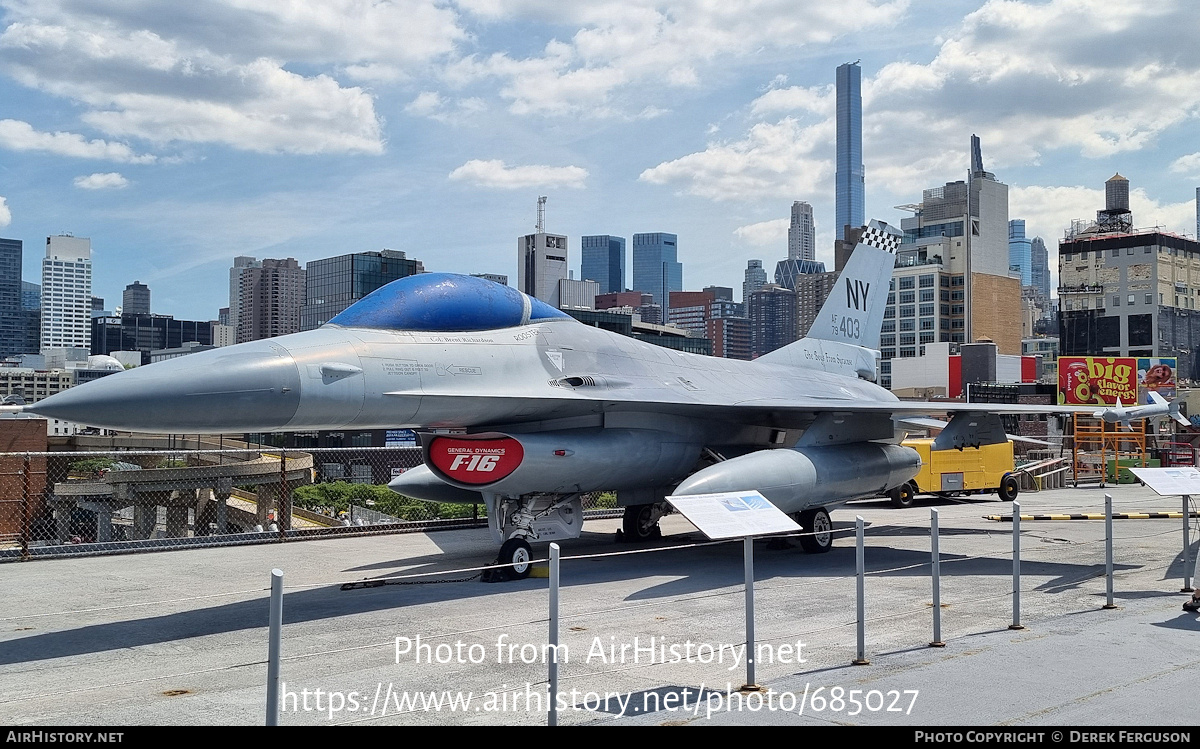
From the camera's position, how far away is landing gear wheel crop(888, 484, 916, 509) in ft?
84.6

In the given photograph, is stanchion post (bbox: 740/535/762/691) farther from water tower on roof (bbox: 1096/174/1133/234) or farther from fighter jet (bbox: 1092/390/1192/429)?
water tower on roof (bbox: 1096/174/1133/234)

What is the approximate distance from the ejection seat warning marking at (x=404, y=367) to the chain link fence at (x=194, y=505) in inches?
143

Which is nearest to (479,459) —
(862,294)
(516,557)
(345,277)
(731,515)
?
(516,557)

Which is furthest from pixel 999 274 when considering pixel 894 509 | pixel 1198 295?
pixel 894 509

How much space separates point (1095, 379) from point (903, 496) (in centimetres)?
2382

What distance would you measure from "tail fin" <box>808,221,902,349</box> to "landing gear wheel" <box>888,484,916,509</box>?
548 centimetres

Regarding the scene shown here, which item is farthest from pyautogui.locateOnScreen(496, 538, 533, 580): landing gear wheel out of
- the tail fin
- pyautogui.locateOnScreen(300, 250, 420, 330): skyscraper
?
pyautogui.locateOnScreen(300, 250, 420, 330): skyscraper

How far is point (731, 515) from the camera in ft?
26.0

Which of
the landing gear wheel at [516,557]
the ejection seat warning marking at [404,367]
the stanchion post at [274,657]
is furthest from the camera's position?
the landing gear wheel at [516,557]

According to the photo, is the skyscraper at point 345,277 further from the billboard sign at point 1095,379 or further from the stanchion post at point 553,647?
the stanchion post at point 553,647

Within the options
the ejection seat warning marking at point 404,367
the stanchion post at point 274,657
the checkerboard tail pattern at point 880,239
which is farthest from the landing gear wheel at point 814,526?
the stanchion post at point 274,657

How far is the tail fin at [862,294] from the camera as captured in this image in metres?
21.3

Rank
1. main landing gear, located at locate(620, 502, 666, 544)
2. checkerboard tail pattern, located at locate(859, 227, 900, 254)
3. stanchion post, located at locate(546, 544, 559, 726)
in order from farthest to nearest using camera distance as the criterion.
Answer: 1. checkerboard tail pattern, located at locate(859, 227, 900, 254)
2. main landing gear, located at locate(620, 502, 666, 544)
3. stanchion post, located at locate(546, 544, 559, 726)
